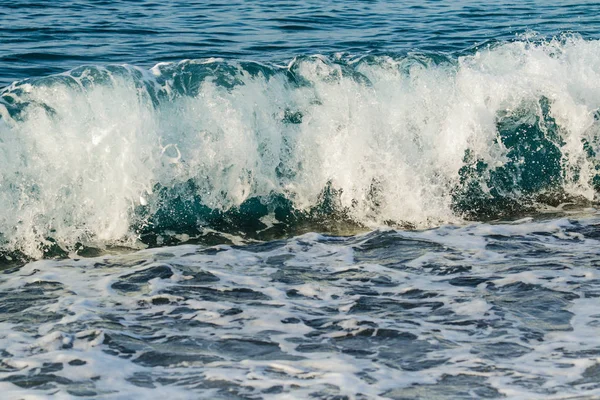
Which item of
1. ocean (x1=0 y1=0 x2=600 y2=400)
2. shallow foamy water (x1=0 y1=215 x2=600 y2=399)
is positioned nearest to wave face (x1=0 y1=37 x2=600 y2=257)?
ocean (x1=0 y1=0 x2=600 y2=400)

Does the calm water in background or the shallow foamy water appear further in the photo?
the calm water in background

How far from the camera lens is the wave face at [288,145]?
7723 mm

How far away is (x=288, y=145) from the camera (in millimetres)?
8602

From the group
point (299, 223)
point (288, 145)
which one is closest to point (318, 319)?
point (299, 223)

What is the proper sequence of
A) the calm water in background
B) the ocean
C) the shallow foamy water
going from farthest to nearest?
the calm water in background → the ocean → the shallow foamy water

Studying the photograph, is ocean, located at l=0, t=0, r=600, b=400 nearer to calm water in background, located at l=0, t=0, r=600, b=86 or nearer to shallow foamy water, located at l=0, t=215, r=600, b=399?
shallow foamy water, located at l=0, t=215, r=600, b=399

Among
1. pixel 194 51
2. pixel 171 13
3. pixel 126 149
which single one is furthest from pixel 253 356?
pixel 171 13

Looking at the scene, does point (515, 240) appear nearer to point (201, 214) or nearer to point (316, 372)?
point (201, 214)

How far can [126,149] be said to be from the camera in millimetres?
7977

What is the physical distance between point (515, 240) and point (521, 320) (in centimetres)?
192

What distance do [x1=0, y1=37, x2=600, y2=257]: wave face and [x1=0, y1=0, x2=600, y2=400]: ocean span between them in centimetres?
2

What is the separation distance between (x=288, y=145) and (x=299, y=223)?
96cm

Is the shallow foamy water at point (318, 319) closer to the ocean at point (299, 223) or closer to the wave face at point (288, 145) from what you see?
the ocean at point (299, 223)

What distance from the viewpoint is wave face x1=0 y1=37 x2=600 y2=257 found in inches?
304
